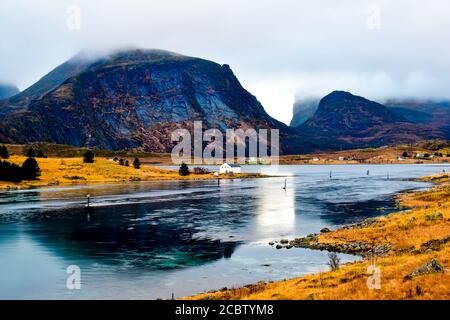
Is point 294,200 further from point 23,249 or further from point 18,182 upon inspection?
point 18,182

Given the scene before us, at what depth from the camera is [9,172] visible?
6614 inches

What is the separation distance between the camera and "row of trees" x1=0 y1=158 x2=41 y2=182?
16738 centimetres

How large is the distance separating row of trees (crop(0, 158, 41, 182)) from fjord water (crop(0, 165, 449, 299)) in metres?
53.8

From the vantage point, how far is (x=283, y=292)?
104 ft

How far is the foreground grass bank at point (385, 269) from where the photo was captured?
26.1m

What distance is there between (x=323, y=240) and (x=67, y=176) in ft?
491

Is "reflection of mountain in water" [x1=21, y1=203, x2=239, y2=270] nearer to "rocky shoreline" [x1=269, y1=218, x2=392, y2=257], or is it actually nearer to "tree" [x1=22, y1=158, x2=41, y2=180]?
"rocky shoreline" [x1=269, y1=218, x2=392, y2=257]

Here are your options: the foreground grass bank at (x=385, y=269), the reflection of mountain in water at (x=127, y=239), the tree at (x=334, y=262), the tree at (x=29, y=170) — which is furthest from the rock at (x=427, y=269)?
the tree at (x=29, y=170)

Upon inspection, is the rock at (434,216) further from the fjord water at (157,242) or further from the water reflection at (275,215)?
the water reflection at (275,215)

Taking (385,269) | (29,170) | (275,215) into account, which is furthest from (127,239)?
(29,170)

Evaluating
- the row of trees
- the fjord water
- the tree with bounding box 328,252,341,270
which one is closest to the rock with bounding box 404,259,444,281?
the tree with bounding box 328,252,341,270

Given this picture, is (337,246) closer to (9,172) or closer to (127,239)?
(127,239)

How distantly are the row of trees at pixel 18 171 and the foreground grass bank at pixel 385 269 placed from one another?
13756 centimetres
